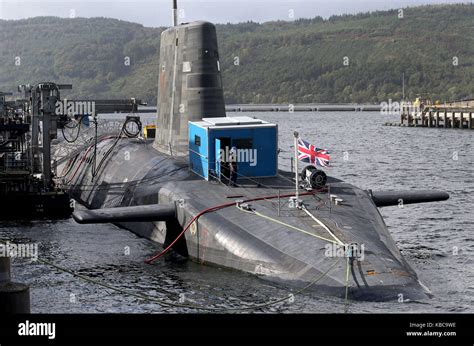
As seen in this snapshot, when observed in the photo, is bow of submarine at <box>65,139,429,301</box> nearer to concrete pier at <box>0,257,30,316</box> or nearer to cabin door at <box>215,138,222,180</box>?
cabin door at <box>215,138,222,180</box>

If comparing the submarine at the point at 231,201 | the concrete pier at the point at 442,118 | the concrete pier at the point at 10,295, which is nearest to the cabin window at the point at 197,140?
the submarine at the point at 231,201

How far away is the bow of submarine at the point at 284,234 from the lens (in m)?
22.7

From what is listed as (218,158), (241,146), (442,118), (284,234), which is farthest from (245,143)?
(442,118)

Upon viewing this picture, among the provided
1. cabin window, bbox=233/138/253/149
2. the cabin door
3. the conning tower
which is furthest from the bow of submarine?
the conning tower

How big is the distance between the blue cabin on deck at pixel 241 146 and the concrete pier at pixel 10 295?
636 inches

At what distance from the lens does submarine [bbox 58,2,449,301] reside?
2345 cm

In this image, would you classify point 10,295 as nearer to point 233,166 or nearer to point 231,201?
point 231,201

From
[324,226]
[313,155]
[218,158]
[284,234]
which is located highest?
[313,155]

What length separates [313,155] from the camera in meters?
27.2

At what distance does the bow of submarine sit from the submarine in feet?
0.12

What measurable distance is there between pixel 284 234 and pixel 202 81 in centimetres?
1288

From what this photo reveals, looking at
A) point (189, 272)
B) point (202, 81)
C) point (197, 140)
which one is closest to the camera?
point (189, 272)
